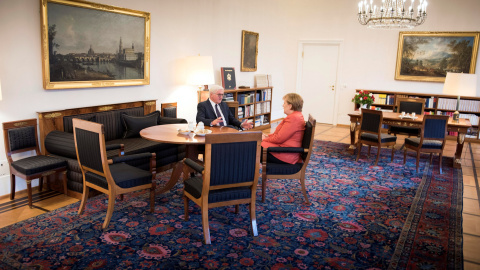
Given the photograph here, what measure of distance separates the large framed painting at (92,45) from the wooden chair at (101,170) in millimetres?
1387

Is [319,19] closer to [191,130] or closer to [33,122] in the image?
[191,130]

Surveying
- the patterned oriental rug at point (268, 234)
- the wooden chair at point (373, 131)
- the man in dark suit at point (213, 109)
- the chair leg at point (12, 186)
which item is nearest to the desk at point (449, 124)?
the wooden chair at point (373, 131)

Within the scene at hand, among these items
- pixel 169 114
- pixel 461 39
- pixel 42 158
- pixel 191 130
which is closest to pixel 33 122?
pixel 42 158

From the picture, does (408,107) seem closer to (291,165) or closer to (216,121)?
(291,165)

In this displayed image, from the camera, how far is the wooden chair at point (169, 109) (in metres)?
6.32

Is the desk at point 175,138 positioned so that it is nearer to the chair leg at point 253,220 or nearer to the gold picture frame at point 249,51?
the chair leg at point 253,220

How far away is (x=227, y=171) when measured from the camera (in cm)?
323

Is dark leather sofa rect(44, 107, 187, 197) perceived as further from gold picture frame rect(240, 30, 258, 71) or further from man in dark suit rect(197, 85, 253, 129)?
gold picture frame rect(240, 30, 258, 71)

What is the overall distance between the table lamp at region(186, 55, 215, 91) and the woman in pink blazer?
82.1 inches

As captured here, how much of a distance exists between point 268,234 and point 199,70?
11.0ft

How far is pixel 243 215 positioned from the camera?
3969 millimetres

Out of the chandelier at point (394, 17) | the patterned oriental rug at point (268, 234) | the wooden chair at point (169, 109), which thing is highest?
the chandelier at point (394, 17)

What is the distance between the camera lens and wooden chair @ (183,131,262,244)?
10.2 feet

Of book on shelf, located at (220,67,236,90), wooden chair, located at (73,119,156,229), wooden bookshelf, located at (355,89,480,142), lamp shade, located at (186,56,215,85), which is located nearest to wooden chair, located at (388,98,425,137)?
wooden bookshelf, located at (355,89,480,142)
